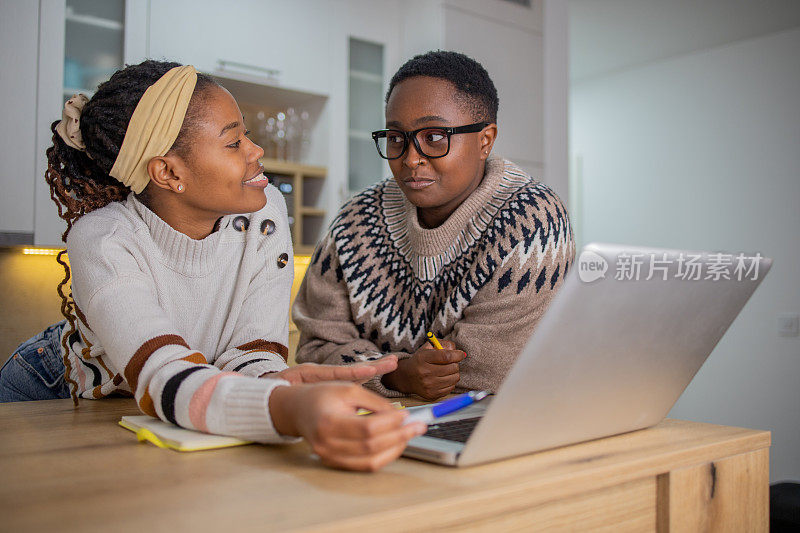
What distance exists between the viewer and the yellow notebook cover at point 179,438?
61 cm

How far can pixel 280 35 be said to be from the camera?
272 cm

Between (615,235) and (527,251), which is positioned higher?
(615,235)

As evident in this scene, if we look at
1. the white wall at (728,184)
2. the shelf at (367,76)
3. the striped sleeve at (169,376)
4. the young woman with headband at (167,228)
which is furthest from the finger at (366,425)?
the white wall at (728,184)

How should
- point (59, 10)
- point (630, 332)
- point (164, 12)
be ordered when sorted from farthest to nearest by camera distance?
point (164, 12), point (59, 10), point (630, 332)

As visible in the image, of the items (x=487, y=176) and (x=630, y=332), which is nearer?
(x=630, y=332)

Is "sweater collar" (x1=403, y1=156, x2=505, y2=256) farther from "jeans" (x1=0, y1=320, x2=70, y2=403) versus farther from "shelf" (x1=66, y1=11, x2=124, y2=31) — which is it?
"shelf" (x1=66, y1=11, x2=124, y2=31)

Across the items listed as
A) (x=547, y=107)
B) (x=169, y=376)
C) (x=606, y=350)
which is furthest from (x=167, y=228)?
(x=547, y=107)

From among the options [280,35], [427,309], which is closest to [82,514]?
[427,309]

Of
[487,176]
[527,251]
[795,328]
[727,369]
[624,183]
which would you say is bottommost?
[727,369]

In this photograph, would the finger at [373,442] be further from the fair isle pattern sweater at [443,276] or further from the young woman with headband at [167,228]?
the fair isle pattern sweater at [443,276]

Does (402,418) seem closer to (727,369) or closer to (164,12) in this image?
(164,12)

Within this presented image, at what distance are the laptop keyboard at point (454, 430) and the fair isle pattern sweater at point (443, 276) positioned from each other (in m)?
0.41

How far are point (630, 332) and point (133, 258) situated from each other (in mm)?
653

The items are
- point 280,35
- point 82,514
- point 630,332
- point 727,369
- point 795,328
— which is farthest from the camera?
point 727,369
